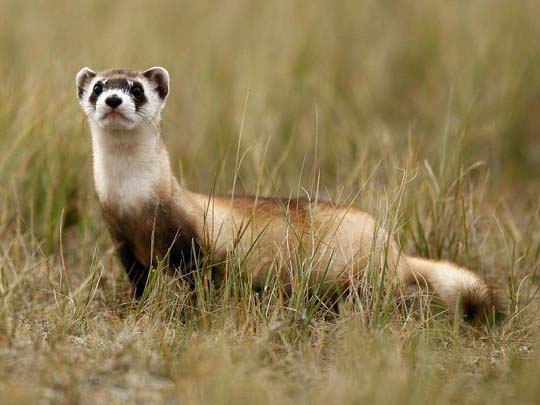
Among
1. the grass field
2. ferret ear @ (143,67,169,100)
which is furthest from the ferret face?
the grass field

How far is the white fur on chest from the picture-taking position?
12.6 ft

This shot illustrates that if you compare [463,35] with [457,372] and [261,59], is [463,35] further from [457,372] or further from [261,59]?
[457,372]

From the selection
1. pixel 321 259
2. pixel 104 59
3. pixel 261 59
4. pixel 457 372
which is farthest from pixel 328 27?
pixel 457 372

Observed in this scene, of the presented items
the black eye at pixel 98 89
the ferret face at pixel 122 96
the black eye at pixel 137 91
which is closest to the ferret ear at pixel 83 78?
the ferret face at pixel 122 96

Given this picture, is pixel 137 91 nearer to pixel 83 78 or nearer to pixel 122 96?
pixel 122 96

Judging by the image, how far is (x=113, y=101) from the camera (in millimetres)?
3656

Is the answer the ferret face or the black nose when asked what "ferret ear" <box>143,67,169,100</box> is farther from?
the black nose

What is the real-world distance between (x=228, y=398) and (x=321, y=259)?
1.22 metres

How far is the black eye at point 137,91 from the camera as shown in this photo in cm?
386

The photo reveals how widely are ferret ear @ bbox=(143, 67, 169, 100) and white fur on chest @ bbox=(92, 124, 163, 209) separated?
0.28 meters

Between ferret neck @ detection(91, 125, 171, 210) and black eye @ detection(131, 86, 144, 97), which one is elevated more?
black eye @ detection(131, 86, 144, 97)

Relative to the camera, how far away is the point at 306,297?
357cm

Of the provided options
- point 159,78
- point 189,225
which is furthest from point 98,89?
point 189,225

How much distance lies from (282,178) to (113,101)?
7.00ft
